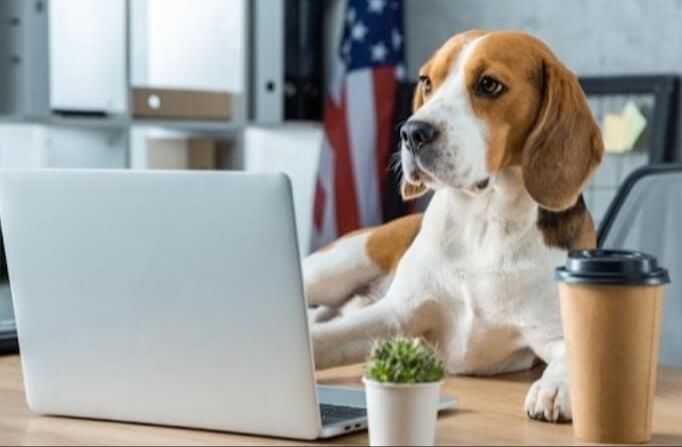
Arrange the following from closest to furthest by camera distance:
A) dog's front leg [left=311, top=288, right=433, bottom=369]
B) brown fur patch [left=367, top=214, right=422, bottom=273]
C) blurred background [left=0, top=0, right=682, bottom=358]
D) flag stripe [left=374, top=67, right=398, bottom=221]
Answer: dog's front leg [left=311, top=288, right=433, bottom=369] → brown fur patch [left=367, top=214, right=422, bottom=273] → blurred background [left=0, top=0, right=682, bottom=358] → flag stripe [left=374, top=67, right=398, bottom=221]

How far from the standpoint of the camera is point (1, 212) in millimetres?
1352

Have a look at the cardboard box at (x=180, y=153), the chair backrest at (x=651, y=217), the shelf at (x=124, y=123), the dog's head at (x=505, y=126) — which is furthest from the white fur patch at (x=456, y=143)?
the cardboard box at (x=180, y=153)

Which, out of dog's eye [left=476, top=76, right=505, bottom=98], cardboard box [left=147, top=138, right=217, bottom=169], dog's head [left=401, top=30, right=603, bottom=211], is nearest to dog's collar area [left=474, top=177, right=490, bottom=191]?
dog's head [left=401, top=30, right=603, bottom=211]

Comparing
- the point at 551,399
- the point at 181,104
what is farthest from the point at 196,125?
the point at 551,399

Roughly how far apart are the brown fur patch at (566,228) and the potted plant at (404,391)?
1.54 feet

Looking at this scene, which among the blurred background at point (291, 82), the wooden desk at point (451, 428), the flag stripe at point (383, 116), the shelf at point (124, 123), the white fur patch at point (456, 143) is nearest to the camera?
the wooden desk at point (451, 428)

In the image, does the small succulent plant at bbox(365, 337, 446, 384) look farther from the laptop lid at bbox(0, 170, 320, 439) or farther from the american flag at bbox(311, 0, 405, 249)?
the american flag at bbox(311, 0, 405, 249)

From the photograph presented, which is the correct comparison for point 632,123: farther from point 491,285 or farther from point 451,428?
point 451,428

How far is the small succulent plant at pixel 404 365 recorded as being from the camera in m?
1.12

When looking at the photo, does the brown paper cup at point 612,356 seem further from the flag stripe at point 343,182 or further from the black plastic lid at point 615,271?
the flag stripe at point 343,182

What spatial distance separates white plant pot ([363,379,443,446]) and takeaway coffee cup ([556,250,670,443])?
0.17 m

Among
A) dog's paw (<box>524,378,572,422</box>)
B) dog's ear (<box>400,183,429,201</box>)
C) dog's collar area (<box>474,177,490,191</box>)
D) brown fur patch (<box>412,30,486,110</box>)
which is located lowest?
dog's paw (<box>524,378,572,422</box>)

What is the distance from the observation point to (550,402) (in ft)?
4.44

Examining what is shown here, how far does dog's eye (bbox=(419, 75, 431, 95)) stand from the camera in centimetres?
162
